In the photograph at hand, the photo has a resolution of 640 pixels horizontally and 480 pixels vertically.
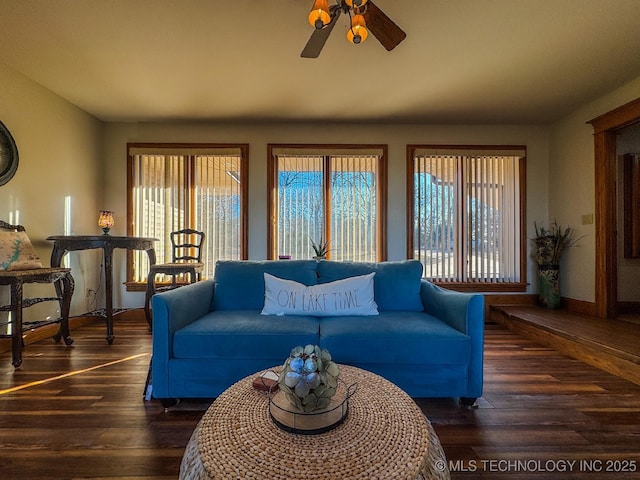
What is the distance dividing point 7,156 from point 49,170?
47 centimetres

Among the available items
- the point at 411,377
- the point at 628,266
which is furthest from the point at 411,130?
the point at 411,377

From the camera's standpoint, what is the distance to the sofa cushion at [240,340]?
5.91 feet

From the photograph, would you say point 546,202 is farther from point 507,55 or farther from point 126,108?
point 126,108

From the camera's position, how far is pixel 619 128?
3.31 m

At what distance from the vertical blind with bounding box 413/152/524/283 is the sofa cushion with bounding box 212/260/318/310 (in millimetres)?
2259

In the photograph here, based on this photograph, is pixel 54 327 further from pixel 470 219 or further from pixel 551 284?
pixel 551 284

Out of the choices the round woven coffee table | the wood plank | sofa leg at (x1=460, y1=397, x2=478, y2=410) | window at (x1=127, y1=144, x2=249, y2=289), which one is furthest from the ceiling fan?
the wood plank

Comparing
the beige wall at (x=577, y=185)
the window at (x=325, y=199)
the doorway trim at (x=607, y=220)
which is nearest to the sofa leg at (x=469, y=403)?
the window at (x=325, y=199)

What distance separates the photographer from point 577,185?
3.79 metres

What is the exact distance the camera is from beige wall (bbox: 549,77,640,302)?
11.7 feet

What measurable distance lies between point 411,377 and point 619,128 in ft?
11.7

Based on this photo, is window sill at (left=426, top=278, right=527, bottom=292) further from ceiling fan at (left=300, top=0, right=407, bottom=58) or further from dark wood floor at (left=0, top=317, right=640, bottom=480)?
ceiling fan at (left=300, top=0, right=407, bottom=58)

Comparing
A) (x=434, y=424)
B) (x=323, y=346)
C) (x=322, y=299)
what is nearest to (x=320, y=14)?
→ (x=322, y=299)

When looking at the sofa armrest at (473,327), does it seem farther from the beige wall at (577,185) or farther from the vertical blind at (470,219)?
the beige wall at (577,185)
